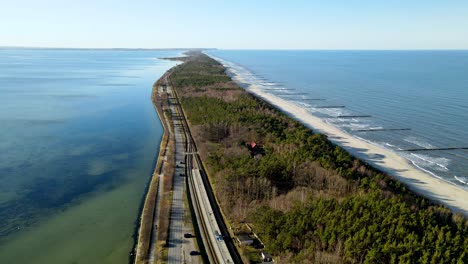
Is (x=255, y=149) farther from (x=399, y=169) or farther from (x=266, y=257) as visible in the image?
(x=266, y=257)

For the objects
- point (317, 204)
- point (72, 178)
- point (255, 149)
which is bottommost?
point (72, 178)

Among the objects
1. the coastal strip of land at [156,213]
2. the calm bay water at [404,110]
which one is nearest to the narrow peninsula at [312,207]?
the coastal strip of land at [156,213]

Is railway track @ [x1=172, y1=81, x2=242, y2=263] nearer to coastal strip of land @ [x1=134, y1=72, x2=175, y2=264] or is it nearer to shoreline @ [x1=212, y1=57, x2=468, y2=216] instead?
coastal strip of land @ [x1=134, y1=72, x2=175, y2=264]

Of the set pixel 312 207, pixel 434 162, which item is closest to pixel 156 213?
pixel 312 207

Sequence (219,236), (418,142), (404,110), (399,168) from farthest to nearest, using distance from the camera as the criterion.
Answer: (404,110)
(418,142)
(399,168)
(219,236)

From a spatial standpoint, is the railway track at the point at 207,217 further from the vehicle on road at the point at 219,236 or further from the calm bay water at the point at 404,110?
the calm bay water at the point at 404,110

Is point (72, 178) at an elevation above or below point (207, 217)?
below

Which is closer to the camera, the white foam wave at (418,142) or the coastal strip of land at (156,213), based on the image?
the coastal strip of land at (156,213)
